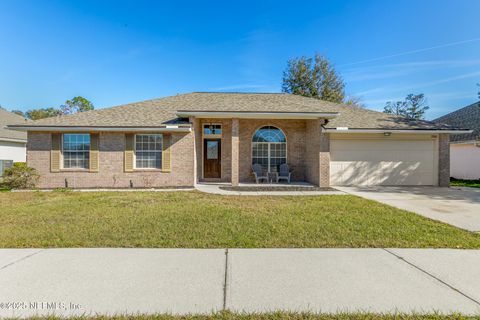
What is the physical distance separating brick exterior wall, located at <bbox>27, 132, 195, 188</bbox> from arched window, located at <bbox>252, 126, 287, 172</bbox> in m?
3.82

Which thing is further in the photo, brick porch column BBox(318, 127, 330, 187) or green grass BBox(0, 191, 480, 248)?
brick porch column BBox(318, 127, 330, 187)

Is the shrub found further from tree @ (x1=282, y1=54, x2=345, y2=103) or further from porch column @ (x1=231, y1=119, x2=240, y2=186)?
tree @ (x1=282, y1=54, x2=345, y2=103)

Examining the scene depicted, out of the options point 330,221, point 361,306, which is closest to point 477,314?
point 361,306

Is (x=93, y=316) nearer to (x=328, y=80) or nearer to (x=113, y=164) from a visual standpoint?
(x=113, y=164)

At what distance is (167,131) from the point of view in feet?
39.5

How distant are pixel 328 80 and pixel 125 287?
3757cm

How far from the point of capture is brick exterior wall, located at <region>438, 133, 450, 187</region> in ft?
41.5

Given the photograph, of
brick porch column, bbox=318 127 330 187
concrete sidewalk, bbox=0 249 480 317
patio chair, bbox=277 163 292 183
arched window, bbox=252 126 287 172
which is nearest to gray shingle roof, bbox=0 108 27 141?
arched window, bbox=252 126 287 172

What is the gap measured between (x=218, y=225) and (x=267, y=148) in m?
8.69

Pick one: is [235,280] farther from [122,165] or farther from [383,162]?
[383,162]

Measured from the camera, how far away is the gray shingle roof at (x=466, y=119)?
18336 millimetres

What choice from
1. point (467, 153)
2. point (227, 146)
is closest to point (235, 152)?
point (227, 146)

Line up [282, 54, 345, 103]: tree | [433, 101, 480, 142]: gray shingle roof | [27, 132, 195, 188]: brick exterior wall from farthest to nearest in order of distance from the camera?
[282, 54, 345, 103]: tree, [433, 101, 480, 142]: gray shingle roof, [27, 132, 195, 188]: brick exterior wall

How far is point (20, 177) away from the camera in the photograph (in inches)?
459
